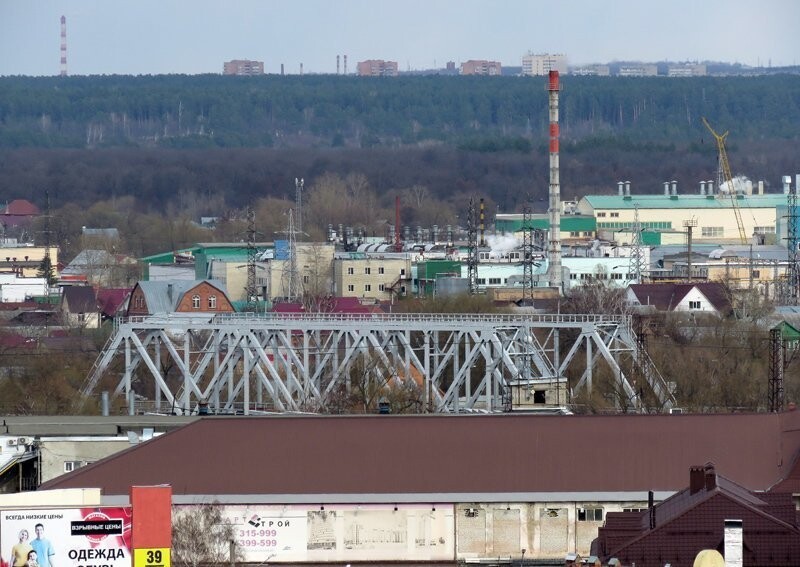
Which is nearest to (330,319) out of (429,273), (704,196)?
(429,273)

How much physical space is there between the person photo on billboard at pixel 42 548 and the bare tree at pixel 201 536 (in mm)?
4235

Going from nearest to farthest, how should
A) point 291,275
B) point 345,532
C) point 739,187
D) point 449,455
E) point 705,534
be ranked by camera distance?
point 705,534 < point 345,532 < point 449,455 < point 291,275 < point 739,187

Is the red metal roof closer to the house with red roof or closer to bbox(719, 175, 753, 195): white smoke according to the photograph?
the house with red roof

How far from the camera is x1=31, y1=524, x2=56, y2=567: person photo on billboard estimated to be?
23.5m

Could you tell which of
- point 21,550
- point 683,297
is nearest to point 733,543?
point 21,550

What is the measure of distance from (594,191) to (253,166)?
29865 mm

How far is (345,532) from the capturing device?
103 feet

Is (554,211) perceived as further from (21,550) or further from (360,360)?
(21,550)

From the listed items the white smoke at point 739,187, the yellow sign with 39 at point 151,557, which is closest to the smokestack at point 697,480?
the yellow sign with 39 at point 151,557

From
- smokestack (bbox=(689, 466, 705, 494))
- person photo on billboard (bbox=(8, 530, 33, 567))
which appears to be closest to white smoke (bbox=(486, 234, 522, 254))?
smokestack (bbox=(689, 466, 705, 494))

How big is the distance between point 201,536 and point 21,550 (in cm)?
604

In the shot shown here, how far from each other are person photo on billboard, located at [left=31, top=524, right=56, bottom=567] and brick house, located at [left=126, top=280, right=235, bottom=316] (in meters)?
50.3

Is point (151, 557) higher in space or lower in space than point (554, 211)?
lower

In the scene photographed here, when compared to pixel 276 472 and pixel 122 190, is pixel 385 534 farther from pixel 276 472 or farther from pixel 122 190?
pixel 122 190
